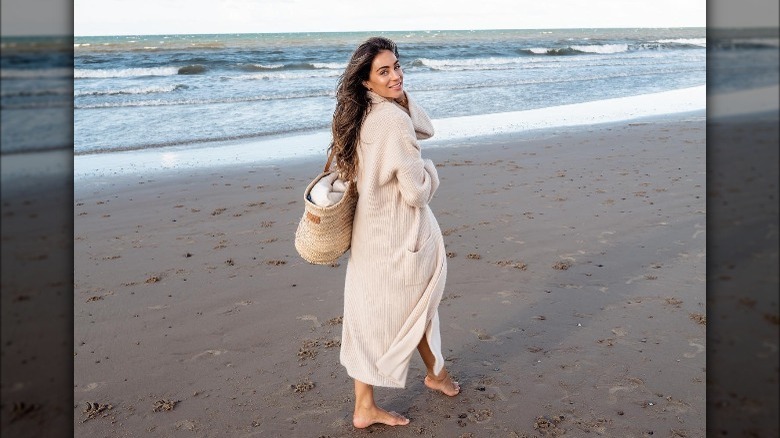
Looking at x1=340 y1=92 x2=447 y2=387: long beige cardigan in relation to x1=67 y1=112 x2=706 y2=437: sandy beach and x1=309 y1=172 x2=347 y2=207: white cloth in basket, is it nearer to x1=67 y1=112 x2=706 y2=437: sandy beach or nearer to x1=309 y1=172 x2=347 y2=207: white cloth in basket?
x1=309 y1=172 x2=347 y2=207: white cloth in basket

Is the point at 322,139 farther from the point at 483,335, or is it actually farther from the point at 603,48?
the point at 603,48

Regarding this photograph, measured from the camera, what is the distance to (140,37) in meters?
42.3

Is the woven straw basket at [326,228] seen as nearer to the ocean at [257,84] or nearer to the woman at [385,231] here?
the woman at [385,231]

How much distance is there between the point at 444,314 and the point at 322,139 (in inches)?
285

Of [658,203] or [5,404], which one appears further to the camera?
[658,203]

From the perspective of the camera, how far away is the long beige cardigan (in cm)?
283

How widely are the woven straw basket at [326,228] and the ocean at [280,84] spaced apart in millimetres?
7799

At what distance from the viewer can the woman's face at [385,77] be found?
286 cm

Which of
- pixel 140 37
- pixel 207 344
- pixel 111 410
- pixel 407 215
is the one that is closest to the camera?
pixel 407 215

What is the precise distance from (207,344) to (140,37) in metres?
42.3

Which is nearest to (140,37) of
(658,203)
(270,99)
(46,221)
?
(270,99)

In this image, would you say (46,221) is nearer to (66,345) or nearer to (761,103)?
(66,345)

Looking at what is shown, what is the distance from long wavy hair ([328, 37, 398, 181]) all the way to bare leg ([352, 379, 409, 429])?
40.7 inches

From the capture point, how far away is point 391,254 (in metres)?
3.02
